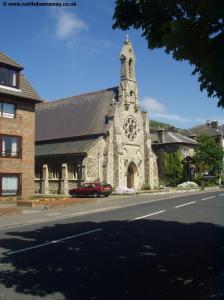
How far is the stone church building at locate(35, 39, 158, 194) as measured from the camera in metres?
47.6

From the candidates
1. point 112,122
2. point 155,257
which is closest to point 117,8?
point 155,257

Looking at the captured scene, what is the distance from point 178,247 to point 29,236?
5373mm

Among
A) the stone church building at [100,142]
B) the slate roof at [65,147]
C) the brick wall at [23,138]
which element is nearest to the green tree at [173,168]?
the stone church building at [100,142]

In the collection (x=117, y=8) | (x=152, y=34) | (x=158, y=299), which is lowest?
(x=158, y=299)

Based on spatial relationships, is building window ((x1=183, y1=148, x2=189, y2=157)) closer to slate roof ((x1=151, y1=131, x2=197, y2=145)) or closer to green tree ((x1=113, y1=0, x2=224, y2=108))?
slate roof ((x1=151, y1=131, x2=197, y2=145))

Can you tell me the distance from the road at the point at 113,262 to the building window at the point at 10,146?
1573 centimetres

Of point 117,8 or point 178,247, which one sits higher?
point 117,8

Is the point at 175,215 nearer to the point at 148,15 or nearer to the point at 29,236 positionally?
the point at 29,236

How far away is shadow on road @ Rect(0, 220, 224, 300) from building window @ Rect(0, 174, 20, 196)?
16.6 metres

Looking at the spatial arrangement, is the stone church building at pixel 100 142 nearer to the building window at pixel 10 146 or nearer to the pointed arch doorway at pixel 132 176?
the pointed arch doorway at pixel 132 176

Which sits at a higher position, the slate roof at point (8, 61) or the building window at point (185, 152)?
the slate roof at point (8, 61)

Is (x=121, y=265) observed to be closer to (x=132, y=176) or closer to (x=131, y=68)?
(x=132, y=176)

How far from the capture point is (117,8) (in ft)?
24.3

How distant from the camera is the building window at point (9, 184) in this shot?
30263mm
